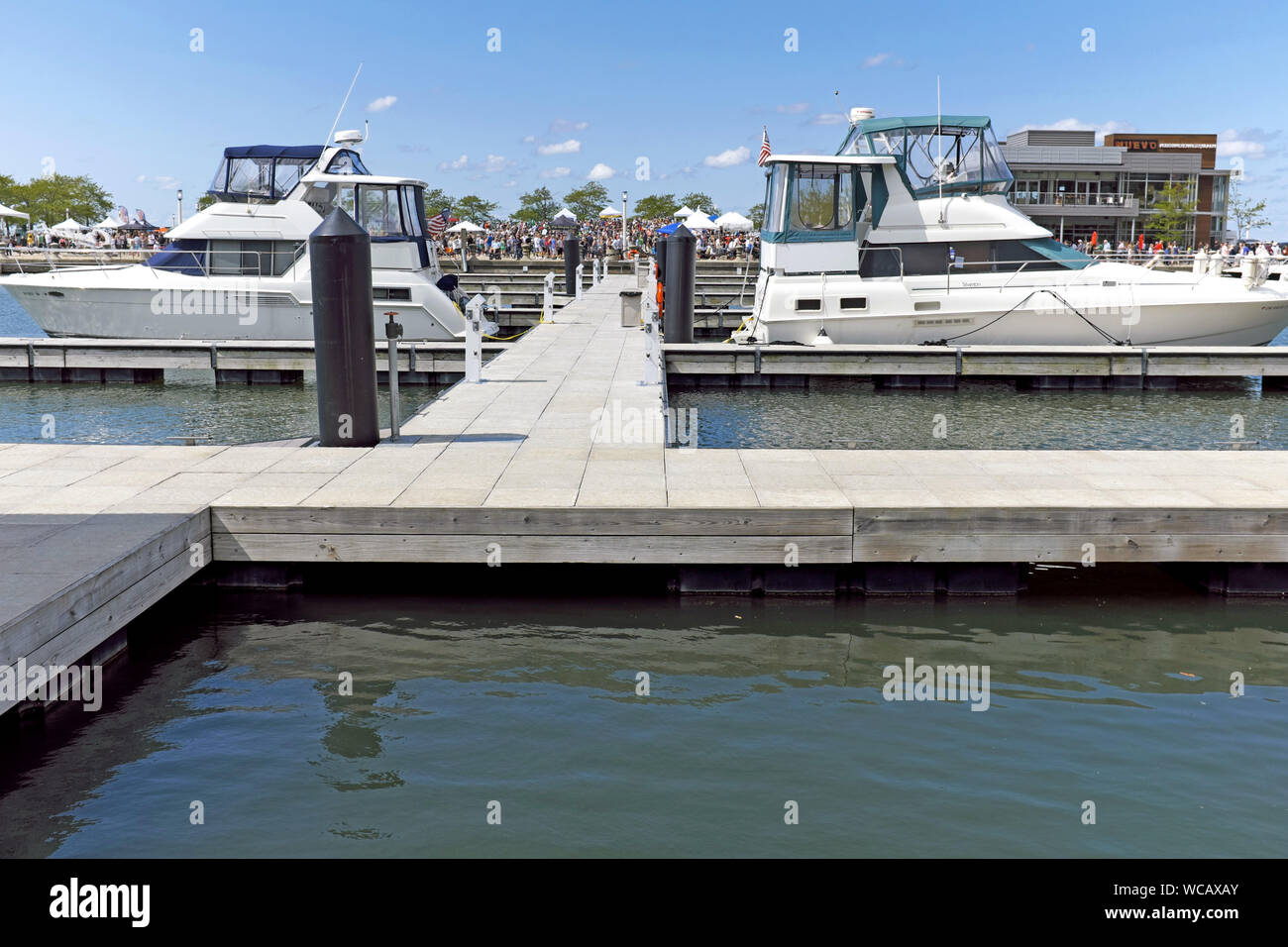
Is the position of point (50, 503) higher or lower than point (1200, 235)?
lower

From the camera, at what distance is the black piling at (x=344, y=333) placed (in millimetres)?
9781

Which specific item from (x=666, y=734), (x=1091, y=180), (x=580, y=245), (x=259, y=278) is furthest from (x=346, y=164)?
(x=1091, y=180)

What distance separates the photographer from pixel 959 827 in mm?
5355

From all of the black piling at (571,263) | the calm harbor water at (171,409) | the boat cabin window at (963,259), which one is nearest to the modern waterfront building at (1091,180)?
the black piling at (571,263)

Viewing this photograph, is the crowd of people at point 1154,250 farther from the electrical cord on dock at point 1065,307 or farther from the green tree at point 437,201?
the green tree at point 437,201

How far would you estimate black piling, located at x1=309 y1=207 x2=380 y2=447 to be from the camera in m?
9.78

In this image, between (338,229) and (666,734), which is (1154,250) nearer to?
(338,229)

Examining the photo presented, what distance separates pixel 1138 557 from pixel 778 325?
49.4 feet

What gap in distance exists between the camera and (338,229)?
9789mm

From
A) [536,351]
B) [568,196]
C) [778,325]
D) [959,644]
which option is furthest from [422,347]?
[568,196]

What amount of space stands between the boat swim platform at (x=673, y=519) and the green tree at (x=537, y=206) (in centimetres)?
9532

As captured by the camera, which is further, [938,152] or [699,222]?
Result: [699,222]

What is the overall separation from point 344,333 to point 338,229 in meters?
0.91
